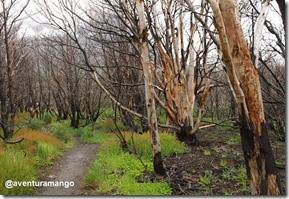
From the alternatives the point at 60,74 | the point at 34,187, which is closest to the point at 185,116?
the point at 34,187

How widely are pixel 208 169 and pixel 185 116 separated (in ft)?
5.02

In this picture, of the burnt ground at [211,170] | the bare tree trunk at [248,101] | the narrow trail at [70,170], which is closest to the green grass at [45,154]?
the narrow trail at [70,170]

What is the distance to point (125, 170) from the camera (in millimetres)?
3920

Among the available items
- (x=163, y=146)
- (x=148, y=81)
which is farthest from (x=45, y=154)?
(x=148, y=81)

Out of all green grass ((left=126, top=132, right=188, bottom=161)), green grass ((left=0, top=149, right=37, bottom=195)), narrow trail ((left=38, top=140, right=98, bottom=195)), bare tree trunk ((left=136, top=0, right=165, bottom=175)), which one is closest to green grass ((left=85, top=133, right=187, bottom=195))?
green grass ((left=126, top=132, right=188, bottom=161))

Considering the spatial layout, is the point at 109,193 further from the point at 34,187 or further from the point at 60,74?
the point at 60,74

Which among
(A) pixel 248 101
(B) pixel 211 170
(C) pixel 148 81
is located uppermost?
(C) pixel 148 81

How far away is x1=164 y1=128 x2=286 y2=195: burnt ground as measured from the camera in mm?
3176

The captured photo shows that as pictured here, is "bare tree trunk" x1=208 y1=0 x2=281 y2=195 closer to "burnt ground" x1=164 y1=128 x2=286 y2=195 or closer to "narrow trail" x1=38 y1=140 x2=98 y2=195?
"burnt ground" x1=164 y1=128 x2=286 y2=195

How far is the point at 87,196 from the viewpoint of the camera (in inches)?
123

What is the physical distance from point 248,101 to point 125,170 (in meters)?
2.22

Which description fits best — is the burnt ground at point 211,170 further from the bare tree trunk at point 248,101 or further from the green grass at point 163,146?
the bare tree trunk at point 248,101

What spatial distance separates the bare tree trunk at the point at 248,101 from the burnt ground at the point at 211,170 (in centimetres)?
79

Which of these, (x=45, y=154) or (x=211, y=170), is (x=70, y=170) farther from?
(x=211, y=170)
